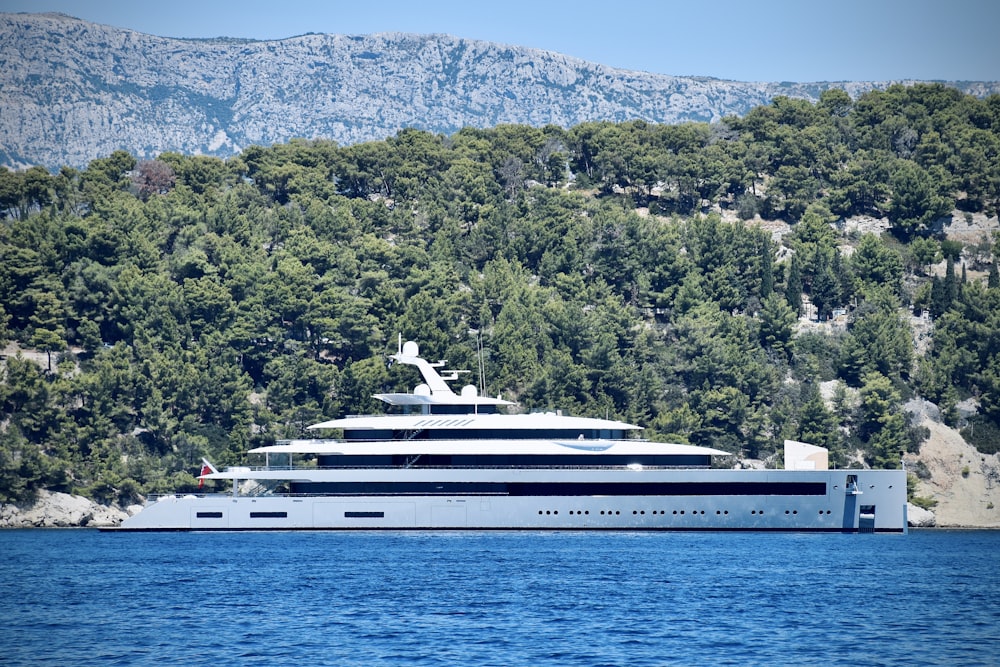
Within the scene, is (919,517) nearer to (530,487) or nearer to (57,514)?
(530,487)

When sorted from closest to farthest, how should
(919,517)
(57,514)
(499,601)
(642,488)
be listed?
(499,601), (642,488), (57,514), (919,517)

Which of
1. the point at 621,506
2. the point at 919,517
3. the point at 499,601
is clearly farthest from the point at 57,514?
the point at 919,517

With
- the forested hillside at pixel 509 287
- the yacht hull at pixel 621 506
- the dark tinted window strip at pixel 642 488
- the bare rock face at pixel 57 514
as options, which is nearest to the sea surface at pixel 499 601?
the yacht hull at pixel 621 506

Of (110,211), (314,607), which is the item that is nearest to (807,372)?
(110,211)

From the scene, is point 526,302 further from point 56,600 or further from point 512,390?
point 56,600

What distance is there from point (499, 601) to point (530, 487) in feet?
57.0

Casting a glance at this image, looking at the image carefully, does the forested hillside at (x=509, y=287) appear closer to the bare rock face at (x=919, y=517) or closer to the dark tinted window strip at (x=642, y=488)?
the bare rock face at (x=919, y=517)

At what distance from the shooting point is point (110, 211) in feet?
302

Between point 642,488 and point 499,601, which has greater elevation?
point 642,488

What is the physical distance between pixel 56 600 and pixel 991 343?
60.2 metres

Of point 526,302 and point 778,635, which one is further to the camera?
point 526,302

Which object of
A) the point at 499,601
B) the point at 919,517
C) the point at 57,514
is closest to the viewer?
the point at 499,601

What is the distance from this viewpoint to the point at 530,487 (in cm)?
5428

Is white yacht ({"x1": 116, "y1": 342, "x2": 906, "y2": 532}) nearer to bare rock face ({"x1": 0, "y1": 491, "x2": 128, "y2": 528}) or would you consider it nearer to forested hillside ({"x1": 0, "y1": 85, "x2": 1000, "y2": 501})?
bare rock face ({"x1": 0, "y1": 491, "x2": 128, "y2": 528})
